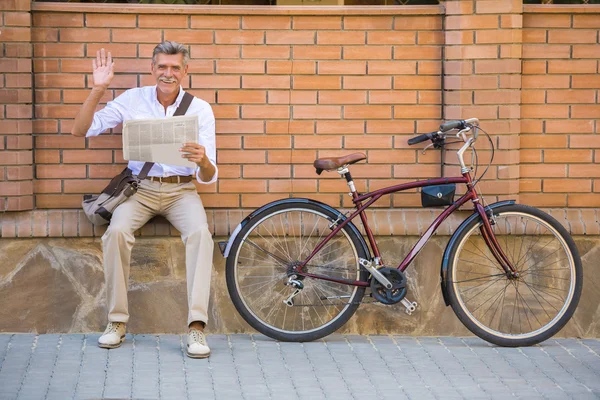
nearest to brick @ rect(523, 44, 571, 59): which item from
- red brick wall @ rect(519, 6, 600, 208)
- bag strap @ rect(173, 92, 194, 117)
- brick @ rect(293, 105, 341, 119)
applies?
red brick wall @ rect(519, 6, 600, 208)

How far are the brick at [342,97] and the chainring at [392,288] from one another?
1.10 metres

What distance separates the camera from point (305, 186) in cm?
694

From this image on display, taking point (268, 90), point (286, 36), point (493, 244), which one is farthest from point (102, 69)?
point (493, 244)

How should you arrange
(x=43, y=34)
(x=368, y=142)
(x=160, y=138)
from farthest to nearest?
(x=368, y=142)
(x=43, y=34)
(x=160, y=138)

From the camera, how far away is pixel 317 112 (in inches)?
271

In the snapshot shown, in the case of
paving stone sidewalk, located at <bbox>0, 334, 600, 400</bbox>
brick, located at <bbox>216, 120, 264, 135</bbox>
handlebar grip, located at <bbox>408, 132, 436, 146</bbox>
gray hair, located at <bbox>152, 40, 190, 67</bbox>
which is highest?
gray hair, located at <bbox>152, 40, 190, 67</bbox>

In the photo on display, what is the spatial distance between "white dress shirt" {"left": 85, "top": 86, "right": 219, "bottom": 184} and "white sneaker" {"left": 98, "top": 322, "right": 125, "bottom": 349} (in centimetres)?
92

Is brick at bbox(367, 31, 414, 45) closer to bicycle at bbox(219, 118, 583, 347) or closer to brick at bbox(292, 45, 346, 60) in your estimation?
brick at bbox(292, 45, 346, 60)

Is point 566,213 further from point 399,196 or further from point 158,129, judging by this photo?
point 158,129

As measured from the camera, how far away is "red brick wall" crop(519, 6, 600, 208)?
22.8 feet

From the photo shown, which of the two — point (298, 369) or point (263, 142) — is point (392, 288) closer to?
point (298, 369)

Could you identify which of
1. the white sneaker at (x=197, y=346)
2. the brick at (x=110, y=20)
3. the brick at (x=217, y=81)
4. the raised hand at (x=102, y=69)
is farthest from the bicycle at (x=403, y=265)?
the brick at (x=110, y=20)

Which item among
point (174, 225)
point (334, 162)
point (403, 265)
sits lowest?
point (403, 265)

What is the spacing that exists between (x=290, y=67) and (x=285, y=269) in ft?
4.14
